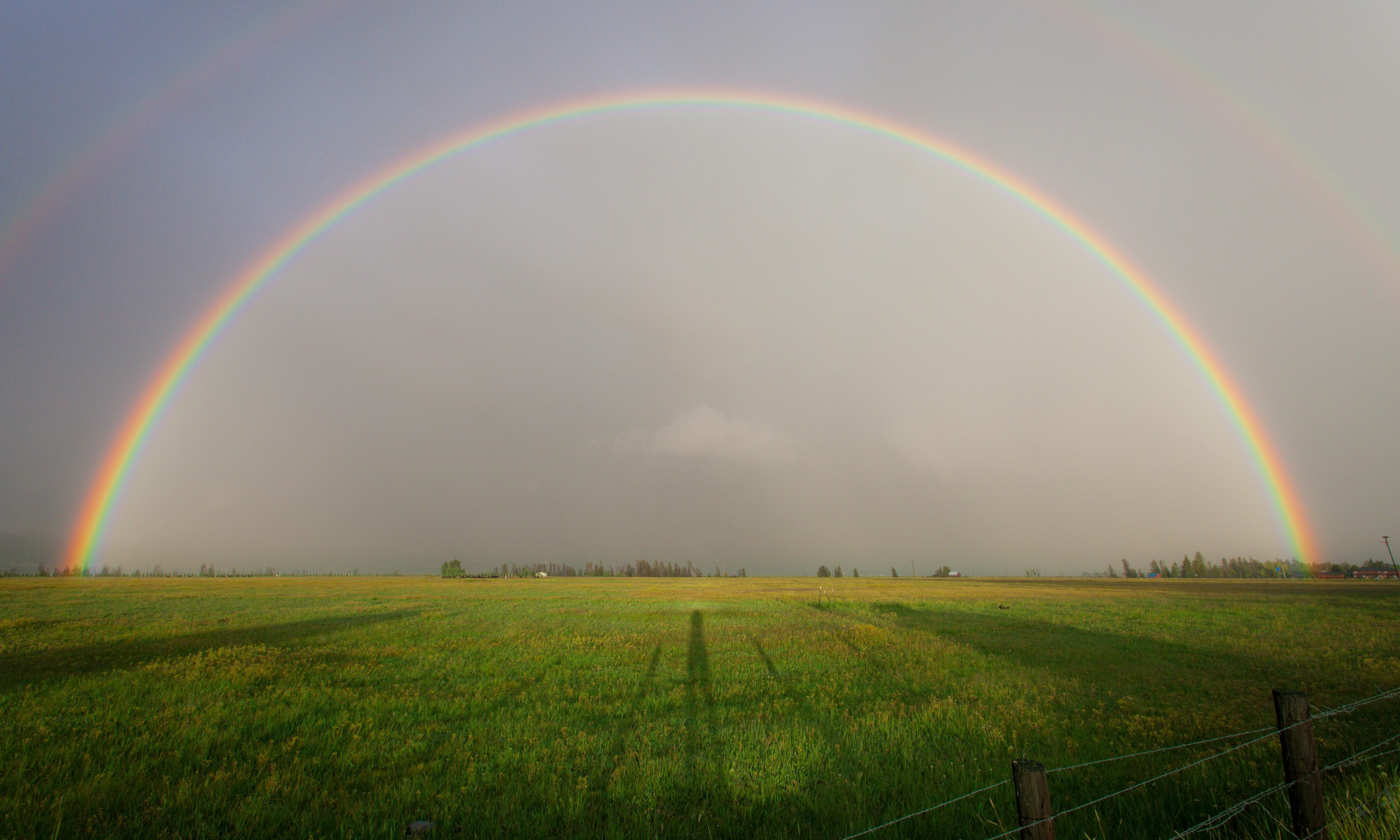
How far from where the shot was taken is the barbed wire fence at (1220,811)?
5.06 meters

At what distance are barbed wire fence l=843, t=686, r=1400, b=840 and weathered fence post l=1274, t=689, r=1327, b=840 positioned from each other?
19mm

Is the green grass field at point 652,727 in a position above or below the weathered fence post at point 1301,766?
below

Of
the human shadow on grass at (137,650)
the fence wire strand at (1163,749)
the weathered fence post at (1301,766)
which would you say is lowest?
the human shadow on grass at (137,650)

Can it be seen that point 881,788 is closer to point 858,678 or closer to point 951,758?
point 951,758

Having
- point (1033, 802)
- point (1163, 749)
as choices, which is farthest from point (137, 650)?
point (1163, 749)

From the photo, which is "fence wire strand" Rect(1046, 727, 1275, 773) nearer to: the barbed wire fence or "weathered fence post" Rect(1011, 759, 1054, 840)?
the barbed wire fence

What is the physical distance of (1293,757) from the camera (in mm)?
5328

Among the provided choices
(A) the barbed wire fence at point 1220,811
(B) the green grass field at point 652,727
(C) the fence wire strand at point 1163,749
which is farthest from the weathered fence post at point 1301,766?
(C) the fence wire strand at point 1163,749

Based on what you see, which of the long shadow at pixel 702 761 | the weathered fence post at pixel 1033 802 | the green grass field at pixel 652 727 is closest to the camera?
the weathered fence post at pixel 1033 802

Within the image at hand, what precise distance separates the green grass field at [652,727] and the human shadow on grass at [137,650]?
0.56 feet

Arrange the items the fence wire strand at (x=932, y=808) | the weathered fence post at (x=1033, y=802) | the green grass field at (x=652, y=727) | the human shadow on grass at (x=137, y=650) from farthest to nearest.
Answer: the human shadow on grass at (x=137, y=650) → the green grass field at (x=652, y=727) → the fence wire strand at (x=932, y=808) → the weathered fence post at (x=1033, y=802)

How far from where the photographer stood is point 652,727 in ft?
36.2

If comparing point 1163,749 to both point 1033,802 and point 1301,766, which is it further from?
point 1033,802

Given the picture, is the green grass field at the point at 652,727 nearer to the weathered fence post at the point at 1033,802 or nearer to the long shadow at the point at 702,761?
the long shadow at the point at 702,761
